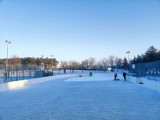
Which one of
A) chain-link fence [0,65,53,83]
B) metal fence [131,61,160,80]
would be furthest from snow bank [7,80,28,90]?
metal fence [131,61,160,80]

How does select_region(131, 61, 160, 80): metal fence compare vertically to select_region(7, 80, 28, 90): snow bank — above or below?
above

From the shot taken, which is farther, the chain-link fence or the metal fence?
the chain-link fence

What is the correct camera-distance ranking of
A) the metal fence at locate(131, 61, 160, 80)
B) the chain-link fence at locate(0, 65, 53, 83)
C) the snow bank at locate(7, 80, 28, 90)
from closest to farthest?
the metal fence at locate(131, 61, 160, 80) → the snow bank at locate(7, 80, 28, 90) → the chain-link fence at locate(0, 65, 53, 83)

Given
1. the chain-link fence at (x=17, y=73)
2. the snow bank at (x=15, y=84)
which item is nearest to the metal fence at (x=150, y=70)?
the snow bank at (x=15, y=84)

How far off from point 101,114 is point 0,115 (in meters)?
3.07

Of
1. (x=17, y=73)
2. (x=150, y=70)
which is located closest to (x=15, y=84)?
(x=17, y=73)

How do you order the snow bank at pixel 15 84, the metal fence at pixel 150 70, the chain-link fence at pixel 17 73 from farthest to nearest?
the chain-link fence at pixel 17 73 < the snow bank at pixel 15 84 < the metal fence at pixel 150 70

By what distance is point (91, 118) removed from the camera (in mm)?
7129

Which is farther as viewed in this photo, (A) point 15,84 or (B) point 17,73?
(B) point 17,73

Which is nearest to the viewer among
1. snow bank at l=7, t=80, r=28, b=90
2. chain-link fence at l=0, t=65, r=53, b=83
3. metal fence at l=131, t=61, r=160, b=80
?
metal fence at l=131, t=61, r=160, b=80

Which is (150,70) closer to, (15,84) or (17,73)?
(15,84)

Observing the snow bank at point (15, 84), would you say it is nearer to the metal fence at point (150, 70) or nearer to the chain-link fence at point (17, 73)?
the chain-link fence at point (17, 73)

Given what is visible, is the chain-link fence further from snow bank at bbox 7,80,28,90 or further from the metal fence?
the metal fence

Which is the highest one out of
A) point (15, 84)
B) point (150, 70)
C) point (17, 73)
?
point (150, 70)
